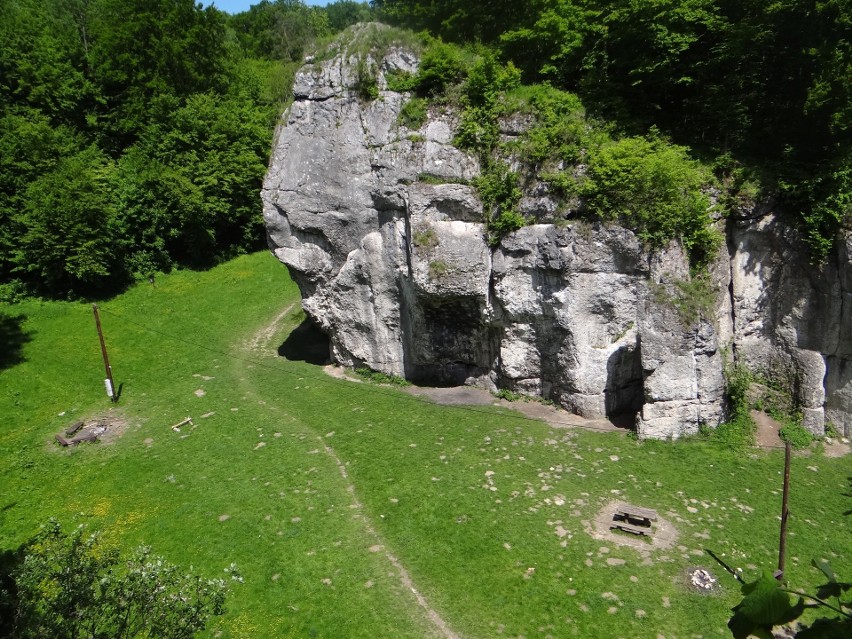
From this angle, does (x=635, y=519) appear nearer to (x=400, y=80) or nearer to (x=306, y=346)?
(x=400, y=80)

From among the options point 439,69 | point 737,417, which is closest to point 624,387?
→ point 737,417

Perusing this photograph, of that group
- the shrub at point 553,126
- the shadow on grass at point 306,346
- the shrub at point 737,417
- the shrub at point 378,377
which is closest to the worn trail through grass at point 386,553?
the shadow on grass at point 306,346

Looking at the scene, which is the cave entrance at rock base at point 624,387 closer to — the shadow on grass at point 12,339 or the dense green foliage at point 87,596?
the dense green foliage at point 87,596

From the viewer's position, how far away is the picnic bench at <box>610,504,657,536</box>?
13.4 meters

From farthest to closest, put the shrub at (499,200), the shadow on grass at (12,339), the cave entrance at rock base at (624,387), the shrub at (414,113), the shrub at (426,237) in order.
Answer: the shadow on grass at (12,339) → the shrub at (414,113) → the shrub at (426,237) → the shrub at (499,200) → the cave entrance at rock base at (624,387)

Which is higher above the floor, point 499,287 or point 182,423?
point 499,287

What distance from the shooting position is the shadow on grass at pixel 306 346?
2439 centimetres

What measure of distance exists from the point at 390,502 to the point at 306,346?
11.7 meters

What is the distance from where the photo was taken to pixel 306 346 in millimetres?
25484

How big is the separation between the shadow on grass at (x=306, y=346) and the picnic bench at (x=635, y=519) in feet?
43.3

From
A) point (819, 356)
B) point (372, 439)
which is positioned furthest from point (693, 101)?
point (372, 439)

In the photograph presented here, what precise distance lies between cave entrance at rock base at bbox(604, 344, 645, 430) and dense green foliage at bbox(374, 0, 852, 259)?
17.5ft

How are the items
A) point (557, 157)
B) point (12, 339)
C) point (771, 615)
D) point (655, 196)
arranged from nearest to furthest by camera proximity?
point (771, 615)
point (655, 196)
point (557, 157)
point (12, 339)

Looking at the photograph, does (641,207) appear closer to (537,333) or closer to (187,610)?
(537,333)
